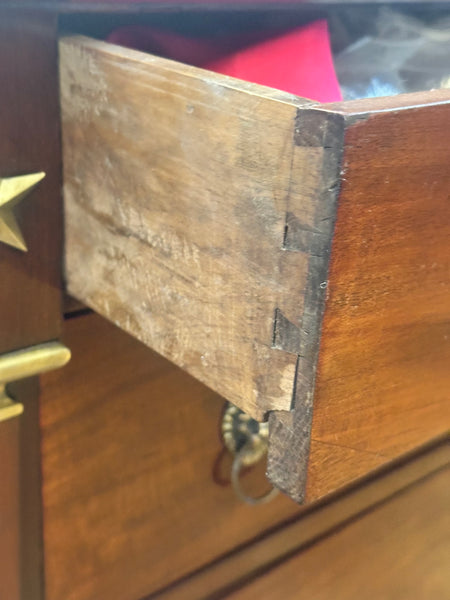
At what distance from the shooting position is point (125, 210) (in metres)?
0.38

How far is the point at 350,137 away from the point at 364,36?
372mm

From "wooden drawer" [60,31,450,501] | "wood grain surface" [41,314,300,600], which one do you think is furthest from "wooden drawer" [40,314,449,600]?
"wooden drawer" [60,31,450,501]

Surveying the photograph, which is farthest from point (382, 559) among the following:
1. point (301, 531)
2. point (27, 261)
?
point (27, 261)

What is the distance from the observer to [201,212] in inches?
12.7

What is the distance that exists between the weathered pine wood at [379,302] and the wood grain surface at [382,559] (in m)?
0.38

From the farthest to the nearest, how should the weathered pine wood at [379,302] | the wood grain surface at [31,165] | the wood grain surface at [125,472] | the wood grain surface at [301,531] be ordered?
the wood grain surface at [301,531] → the wood grain surface at [125,472] → the wood grain surface at [31,165] → the weathered pine wood at [379,302]

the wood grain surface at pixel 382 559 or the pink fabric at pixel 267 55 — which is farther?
the wood grain surface at pixel 382 559

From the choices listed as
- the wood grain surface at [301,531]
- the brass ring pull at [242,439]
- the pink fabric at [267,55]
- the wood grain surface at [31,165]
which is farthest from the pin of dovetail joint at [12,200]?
the wood grain surface at [301,531]

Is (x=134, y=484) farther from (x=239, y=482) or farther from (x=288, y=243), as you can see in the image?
(x=288, y=243)

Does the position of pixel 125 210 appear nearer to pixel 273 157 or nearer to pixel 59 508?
pixel 273 157

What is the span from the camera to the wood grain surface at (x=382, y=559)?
687mm

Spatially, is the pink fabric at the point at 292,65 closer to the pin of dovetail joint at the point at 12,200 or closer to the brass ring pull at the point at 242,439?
the pin of dovetail joint at the point at 12,200

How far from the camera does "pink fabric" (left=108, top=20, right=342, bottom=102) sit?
426 millimetres

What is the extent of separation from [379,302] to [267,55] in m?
0.22
